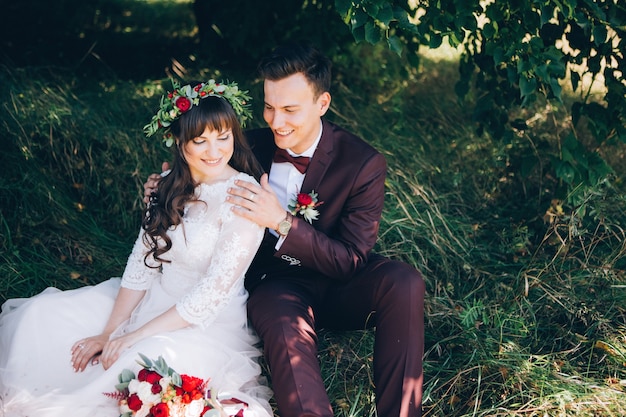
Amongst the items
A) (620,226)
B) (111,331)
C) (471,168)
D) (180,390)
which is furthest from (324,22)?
(180,390)

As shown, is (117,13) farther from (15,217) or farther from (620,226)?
(620,226)

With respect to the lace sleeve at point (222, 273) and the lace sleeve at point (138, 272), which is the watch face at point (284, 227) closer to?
the lace sleeve at point (222, 273)

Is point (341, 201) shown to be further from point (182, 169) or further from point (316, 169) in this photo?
point (182, 169)

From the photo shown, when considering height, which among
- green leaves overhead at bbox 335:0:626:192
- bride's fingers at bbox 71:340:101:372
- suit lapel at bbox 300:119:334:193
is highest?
green leaves overhead at bbox 335:0:626:192

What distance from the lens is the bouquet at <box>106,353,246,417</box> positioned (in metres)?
2.66

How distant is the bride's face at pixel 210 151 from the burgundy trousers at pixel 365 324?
67 cm

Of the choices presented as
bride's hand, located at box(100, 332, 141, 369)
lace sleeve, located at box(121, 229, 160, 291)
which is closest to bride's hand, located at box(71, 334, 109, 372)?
bride's hand, located at box(100, 332, 141, 369)

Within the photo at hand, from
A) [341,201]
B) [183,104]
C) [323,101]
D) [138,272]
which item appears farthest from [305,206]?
[138,272]

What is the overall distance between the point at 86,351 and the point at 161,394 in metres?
0.64

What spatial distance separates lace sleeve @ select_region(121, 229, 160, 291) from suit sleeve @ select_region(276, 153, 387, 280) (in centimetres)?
73

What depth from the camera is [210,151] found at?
3.17m

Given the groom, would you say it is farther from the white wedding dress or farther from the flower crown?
the flower crown

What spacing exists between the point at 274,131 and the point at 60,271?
182 centimetres

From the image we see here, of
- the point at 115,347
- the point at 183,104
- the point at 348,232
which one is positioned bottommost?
the point at 115,347
